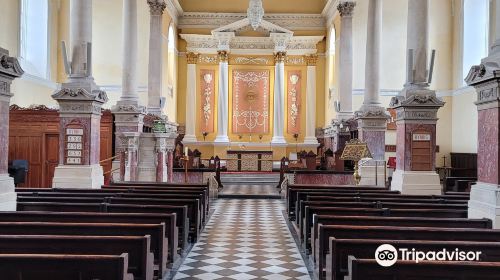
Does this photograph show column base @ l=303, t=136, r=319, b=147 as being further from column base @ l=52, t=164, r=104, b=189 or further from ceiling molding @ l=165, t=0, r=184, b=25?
column base @ l=52, t=164, r=104, b=189

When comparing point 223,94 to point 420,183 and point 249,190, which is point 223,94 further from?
point 420,183

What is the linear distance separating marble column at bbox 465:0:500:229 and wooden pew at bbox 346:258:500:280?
266 centimetres

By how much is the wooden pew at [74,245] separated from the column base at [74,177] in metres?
6.27

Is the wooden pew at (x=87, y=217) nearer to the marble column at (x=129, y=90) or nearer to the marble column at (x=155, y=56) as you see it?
the marble column at (x=129, y=90)

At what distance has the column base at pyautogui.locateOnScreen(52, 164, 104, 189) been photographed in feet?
33.9

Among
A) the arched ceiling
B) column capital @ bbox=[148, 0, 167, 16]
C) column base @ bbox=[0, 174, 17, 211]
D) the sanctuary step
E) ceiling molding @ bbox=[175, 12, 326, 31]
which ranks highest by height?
the arched ceiling

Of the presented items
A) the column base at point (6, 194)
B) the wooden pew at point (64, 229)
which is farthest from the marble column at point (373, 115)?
the wooden pew at point (64, 229)

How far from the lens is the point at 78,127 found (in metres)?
10.5

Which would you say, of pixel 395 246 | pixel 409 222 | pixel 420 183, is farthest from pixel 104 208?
pixel 420 183

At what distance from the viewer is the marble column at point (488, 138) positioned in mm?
5945

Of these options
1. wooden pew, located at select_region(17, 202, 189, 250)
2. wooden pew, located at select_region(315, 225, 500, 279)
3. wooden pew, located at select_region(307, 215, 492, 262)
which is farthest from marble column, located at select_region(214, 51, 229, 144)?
wooden pew, located at select_region(315, 225, 500, 279)

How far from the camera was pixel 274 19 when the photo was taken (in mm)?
26672

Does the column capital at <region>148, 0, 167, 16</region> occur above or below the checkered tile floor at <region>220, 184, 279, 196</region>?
above

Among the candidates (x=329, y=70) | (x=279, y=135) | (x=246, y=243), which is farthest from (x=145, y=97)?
(x=246, y=243)
